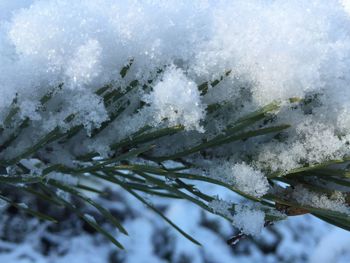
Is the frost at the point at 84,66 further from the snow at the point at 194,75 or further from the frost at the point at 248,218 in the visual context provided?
the frost at the point at 248,218

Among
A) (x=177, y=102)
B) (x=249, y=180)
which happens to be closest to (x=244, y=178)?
(x=249, y=180)

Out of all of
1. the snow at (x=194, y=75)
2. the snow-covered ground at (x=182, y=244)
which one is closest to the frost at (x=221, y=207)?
the snow at (x=194, y=75)

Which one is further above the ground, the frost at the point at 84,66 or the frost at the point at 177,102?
the frost at the point at 84,66

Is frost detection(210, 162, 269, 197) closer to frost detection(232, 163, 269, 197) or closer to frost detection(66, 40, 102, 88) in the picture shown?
frost detection(232, 163, 269, 197)

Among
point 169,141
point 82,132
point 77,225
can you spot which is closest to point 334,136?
point 169,141

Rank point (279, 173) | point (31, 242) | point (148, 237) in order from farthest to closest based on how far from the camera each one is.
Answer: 1. point (148, 237)
2. point (31, 242)
3. point (279, 173)

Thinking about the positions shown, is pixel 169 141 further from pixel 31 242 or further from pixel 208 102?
pixel 31 242

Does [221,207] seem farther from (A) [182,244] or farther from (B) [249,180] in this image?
(A) [182,244]
